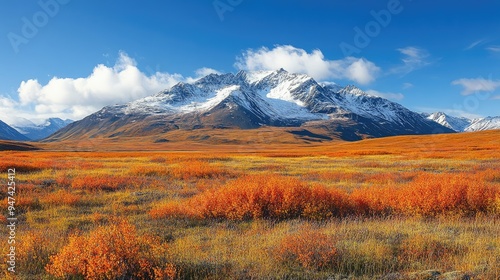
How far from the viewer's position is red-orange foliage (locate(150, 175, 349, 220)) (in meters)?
13.9

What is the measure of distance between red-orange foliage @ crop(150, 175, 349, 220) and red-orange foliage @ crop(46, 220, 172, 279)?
5.89 meters

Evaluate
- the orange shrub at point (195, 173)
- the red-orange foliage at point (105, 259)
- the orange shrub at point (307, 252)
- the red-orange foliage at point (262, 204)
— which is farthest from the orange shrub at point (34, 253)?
the orange shrub at point (195, 173)

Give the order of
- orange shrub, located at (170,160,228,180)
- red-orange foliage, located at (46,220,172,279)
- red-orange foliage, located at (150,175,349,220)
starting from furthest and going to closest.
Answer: orange shrub, located at (170,160,228,180)
red-orange foliage, located at (150,175,349,220)
red-orange foliage, located at (46,220,172,279)

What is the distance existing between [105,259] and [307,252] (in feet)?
→ 16.1

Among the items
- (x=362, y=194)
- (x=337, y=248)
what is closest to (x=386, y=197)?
(x=362, y=194)

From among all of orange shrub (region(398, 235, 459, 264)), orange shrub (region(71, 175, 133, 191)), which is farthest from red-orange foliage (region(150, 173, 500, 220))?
orange shrub (region(71, 175, 133, 191))

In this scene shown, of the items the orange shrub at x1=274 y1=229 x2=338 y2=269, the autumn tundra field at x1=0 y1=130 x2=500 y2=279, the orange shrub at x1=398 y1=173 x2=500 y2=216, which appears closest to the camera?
the autumn tundra field at x1=0 y1=130 x2=500 y2=279

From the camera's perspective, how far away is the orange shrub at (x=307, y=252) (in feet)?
27.5

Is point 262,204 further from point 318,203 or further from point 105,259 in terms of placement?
point 105,259

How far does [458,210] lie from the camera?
14.8 metres

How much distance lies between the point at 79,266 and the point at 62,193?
508 inches

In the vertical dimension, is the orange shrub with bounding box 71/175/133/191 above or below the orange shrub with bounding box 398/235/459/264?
above

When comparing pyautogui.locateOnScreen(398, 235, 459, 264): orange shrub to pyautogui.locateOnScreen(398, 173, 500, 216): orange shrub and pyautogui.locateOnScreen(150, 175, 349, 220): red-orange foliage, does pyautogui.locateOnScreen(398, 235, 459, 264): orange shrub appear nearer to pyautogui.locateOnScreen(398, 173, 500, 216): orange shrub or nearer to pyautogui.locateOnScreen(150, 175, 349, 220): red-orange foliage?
pyautogui.locateOnScreen(150, 175, 349, 220): red-orange foliage

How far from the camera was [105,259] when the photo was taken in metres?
7.30
